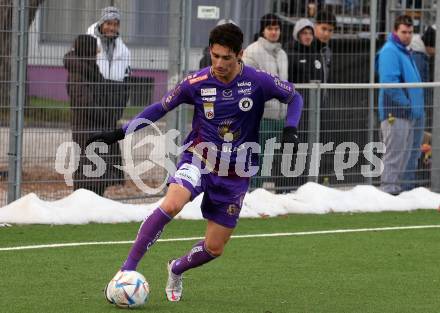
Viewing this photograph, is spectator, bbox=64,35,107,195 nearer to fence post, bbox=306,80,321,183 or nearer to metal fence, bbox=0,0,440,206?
metal fence, bbox=0,0,440,206

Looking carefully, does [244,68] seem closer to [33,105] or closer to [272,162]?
[33,105]

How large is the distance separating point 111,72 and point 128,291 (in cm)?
566

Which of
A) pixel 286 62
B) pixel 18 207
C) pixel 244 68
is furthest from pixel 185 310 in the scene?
pixel 286 62

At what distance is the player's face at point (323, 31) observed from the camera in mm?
15133

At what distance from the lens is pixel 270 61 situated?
14.2m

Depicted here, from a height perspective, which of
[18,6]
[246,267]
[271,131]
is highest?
[18,6]

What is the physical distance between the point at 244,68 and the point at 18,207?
14.7 ft

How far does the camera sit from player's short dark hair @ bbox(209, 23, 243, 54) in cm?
829

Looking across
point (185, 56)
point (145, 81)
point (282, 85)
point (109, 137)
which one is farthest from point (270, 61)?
point (109, 137)

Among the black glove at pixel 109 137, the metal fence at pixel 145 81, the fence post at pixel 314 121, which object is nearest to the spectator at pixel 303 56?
the metal fence at pixel 145 81

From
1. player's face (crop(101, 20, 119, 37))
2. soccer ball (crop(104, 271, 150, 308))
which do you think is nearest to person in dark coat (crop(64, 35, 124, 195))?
player's face (crop(101, 20, 119, 37))

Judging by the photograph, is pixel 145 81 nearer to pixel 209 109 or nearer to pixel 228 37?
pixel 209 109

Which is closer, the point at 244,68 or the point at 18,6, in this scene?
the point at 244,68

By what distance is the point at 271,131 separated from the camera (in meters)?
14.2
